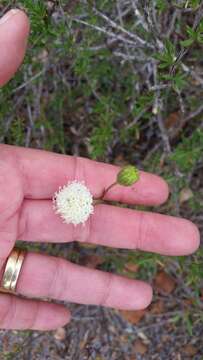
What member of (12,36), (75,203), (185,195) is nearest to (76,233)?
(75,203)

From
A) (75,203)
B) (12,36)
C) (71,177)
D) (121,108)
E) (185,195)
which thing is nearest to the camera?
(12,36)

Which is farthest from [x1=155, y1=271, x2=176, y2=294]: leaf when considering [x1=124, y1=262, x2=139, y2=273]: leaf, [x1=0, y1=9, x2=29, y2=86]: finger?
[x1=0, y1=9, x2=29, y2=86]: finger

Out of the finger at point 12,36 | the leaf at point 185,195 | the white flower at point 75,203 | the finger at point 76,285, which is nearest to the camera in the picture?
the finger at point 12,36

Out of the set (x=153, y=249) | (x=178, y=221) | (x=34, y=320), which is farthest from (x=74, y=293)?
(x=178, y=221)

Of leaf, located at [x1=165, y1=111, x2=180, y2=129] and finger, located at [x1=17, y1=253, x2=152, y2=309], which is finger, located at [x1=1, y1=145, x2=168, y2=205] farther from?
leaf, located at [x1=165, y1=111, x2=180, y2=129]

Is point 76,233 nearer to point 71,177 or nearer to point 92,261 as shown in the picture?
point 71,177

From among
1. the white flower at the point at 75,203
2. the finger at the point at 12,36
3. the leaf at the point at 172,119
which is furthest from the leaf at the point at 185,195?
the finger at the point at 12,36

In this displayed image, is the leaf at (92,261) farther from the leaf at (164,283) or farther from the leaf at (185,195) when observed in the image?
the leaf at (185,195)
